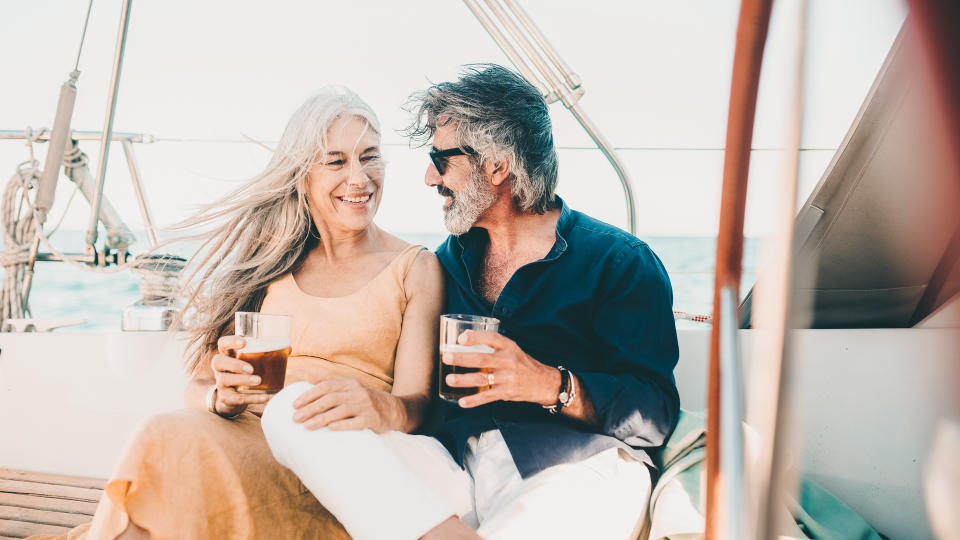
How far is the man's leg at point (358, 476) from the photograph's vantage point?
1.19 meters

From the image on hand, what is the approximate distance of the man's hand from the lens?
1.38 m

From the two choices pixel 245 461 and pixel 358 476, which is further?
pixel 245 461

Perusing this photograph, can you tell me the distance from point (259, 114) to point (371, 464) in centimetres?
2277

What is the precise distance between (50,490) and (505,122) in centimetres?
178

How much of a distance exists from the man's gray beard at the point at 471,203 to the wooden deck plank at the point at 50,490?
A: 137cm

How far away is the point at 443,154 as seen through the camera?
1.96 m

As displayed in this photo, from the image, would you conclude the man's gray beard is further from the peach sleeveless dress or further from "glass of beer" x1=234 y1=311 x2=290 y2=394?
"glass of beer" x1=234 y1=311 x2=290 y2=394

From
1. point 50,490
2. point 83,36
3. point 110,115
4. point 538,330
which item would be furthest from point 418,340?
point 83,36

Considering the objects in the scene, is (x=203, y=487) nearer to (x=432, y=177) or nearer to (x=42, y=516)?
(x=42, y=516)

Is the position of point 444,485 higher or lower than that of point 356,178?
lower

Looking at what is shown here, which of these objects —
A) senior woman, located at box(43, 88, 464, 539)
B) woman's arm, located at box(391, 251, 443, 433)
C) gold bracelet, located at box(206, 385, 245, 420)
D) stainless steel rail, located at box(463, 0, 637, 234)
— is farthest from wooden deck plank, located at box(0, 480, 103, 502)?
stainless steel rail, located at box(463, 0, 637, 234)

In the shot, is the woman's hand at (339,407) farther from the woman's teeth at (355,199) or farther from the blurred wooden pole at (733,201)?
the blurred wooden pole at (733,201)

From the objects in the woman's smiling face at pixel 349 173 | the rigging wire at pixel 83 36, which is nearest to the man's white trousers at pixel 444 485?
the woman's smiling face at pixel 349 173

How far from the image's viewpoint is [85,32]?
271cm
